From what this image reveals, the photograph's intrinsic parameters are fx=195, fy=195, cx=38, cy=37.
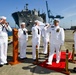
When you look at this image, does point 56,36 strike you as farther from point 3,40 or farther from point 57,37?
point 3,40

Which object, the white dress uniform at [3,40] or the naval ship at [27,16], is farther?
the naval ship at [27,16]

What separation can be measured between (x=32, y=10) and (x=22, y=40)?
4685 centimetres

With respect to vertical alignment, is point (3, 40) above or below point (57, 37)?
below

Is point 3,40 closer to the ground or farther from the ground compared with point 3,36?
closer to the ground

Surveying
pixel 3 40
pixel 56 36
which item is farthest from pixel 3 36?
pixel 56 36

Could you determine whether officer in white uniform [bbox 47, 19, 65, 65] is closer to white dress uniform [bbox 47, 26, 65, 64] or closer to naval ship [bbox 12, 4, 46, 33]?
white dress uniform [bbox 47, 26, 65, 64]

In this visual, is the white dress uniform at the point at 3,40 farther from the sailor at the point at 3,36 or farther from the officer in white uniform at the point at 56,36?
the officer in white uniform at the point at 56,36

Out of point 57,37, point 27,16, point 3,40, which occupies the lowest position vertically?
point 3,40

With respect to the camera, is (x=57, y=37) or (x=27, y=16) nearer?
(x=57, y=37)

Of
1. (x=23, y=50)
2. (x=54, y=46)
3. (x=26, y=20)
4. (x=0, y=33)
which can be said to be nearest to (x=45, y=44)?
(x=23, y=50)

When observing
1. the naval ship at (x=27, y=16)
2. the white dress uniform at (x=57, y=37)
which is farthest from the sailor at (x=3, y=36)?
the naval ship at (x=27, y=16)

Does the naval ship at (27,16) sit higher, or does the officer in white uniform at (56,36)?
the naval ship at (27,16)

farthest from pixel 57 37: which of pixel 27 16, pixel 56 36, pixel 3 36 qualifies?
pixel 27 16

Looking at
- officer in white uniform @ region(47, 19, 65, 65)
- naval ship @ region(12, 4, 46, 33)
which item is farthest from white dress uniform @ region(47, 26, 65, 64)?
naval ship @ region(12, 4, 46, 33)
